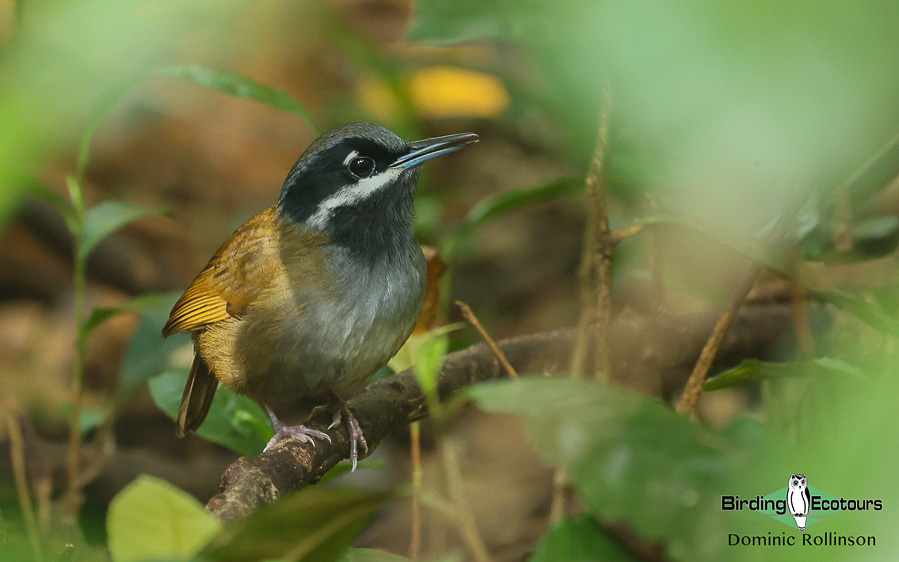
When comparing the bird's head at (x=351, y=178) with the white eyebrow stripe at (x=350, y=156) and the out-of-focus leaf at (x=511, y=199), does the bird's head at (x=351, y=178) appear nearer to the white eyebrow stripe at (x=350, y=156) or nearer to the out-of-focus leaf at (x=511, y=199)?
the white eyebrow stripe at (x=350, y=156)

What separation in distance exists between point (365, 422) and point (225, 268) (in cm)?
90

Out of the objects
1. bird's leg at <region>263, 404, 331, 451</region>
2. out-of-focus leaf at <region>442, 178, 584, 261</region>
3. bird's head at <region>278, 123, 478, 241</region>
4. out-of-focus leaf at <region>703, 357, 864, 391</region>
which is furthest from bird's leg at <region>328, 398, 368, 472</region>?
out-of-focus leaf at <region>703, 357, 864, 391</region>

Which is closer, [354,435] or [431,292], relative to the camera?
[354,435]

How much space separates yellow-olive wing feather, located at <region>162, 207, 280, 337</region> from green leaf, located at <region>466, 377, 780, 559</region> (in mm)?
1988

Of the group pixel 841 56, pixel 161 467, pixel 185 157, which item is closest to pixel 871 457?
pixel 841 56

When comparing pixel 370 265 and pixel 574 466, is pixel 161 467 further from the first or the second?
pixel 574 466

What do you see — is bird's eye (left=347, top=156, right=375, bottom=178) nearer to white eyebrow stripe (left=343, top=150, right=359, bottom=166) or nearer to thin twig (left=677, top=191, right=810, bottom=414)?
white eyebrow stripe (left=343, top=150, right=359, bottom=166)

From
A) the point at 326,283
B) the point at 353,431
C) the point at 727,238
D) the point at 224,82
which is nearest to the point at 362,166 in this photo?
the point at 326,283

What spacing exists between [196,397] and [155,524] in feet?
7.72

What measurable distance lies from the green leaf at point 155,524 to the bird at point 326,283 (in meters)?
1.62

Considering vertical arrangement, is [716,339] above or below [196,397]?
above

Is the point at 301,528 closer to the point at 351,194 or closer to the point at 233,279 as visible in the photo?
the point at 351,194

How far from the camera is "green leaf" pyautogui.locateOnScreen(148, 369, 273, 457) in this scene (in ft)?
10.1

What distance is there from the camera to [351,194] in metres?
3.18
